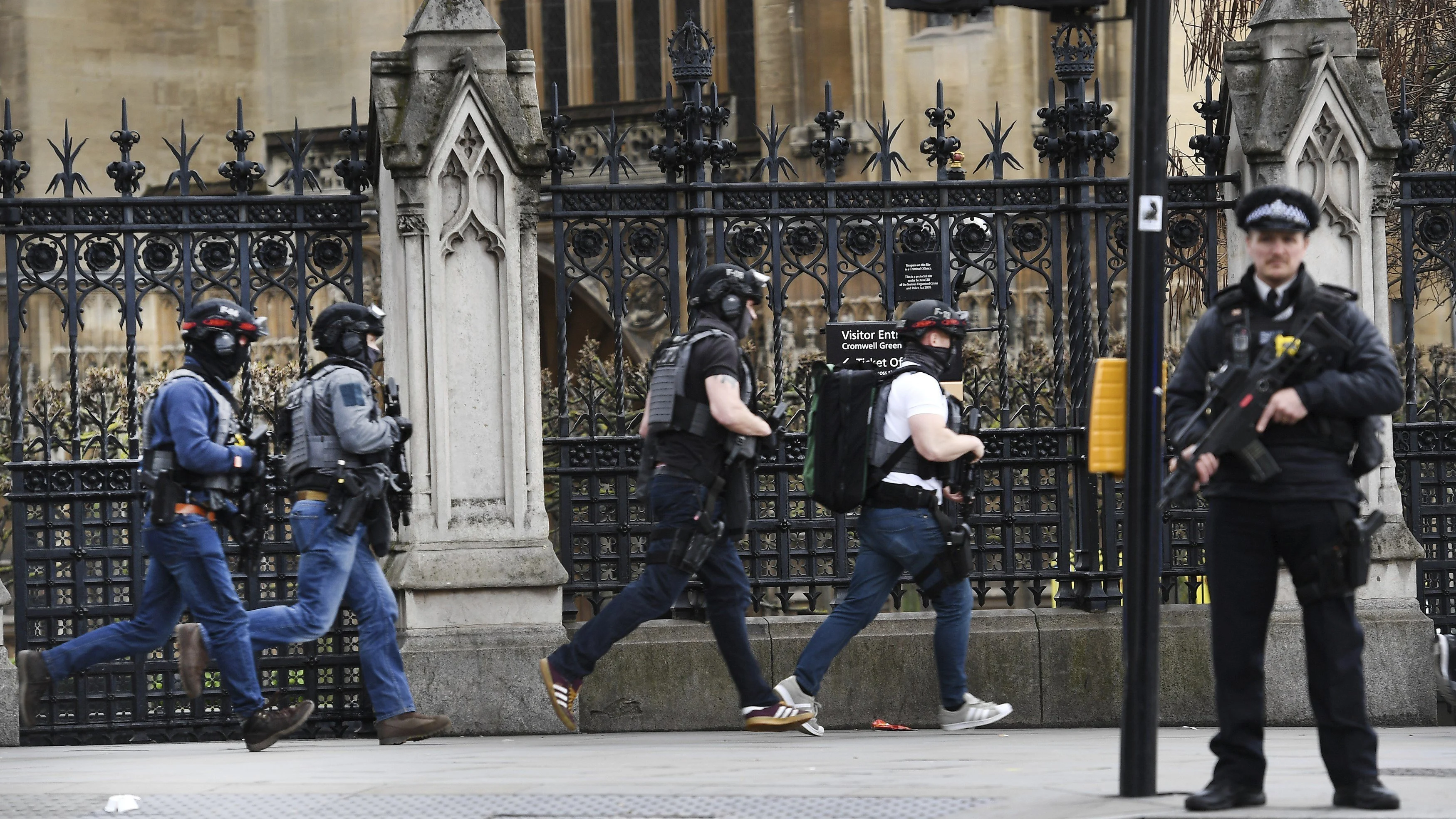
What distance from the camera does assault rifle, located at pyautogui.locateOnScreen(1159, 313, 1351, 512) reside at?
613 centimetres

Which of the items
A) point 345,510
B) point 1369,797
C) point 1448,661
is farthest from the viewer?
point 345,510

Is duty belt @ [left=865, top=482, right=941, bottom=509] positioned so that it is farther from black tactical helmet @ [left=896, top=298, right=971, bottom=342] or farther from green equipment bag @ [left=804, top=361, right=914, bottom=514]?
black tactical helmet @ [left=896, top=298, right=971, bottom=342]

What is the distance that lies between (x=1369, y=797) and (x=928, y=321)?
3240 millimetres

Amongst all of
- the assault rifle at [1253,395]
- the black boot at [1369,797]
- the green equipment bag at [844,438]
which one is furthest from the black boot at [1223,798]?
the green equipment bag at [844,438]

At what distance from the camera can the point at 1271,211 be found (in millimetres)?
6207

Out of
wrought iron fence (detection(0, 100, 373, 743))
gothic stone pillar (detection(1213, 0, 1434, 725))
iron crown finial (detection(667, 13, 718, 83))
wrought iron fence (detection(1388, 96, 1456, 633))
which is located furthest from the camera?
wrought iron fence (detection(1388, 96, 1456, 633))

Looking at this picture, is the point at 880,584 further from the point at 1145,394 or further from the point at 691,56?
the point at 691,56

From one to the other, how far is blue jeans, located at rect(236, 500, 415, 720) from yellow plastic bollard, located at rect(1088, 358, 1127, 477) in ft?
10.8

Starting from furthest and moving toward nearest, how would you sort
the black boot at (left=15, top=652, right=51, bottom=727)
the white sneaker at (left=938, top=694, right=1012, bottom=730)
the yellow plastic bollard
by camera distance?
the white sneaker at (left=938, top=694, right=1012, bottom=730) → the black boot at (left=15, top=652, right=51, bottom=727) → the yellow plastic bollard

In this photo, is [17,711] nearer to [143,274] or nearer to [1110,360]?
[143,274]

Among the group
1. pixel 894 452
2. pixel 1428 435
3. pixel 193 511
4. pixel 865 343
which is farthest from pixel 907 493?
pixel 1428 435

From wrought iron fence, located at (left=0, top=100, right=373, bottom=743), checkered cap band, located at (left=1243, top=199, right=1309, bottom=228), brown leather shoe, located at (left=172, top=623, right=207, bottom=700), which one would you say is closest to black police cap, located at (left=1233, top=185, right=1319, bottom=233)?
checkered cap band, located at (left=1243, top=199, right=1309, bottom=228)

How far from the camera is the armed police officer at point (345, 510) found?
8.45 metres

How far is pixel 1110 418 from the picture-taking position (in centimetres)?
657
